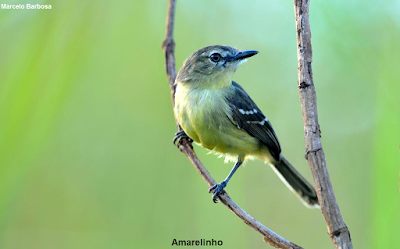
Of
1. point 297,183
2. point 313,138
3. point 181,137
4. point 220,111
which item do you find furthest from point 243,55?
point 313,138

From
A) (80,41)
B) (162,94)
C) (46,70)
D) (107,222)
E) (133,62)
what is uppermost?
(133,62)

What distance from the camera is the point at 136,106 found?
4652 mm

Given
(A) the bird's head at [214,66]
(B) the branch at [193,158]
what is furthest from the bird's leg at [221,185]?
(A) the bird's head at [214,66]

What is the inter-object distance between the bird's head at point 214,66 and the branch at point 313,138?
1837mm

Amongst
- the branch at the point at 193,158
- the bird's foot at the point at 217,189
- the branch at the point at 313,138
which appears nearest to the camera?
the branch at the point at 313,138

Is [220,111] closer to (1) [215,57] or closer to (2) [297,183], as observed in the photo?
(1) [215,57]

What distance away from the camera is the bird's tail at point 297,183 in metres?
3.93

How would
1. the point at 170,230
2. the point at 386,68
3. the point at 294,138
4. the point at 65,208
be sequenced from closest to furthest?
the point at 386,68
the point at 170,230
the point at 65,208
the point at 294,138

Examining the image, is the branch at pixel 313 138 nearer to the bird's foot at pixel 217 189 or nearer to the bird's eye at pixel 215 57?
the bird's foot at pixel 217 189

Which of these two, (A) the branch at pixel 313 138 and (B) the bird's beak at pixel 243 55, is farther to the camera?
(B) the bird's beak at pixel 243 55

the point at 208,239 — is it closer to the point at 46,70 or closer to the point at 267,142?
the point at 267,142

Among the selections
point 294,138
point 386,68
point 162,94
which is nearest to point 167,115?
point 162,94

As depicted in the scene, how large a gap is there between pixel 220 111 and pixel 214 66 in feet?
1.38

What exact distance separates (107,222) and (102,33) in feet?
5.61
